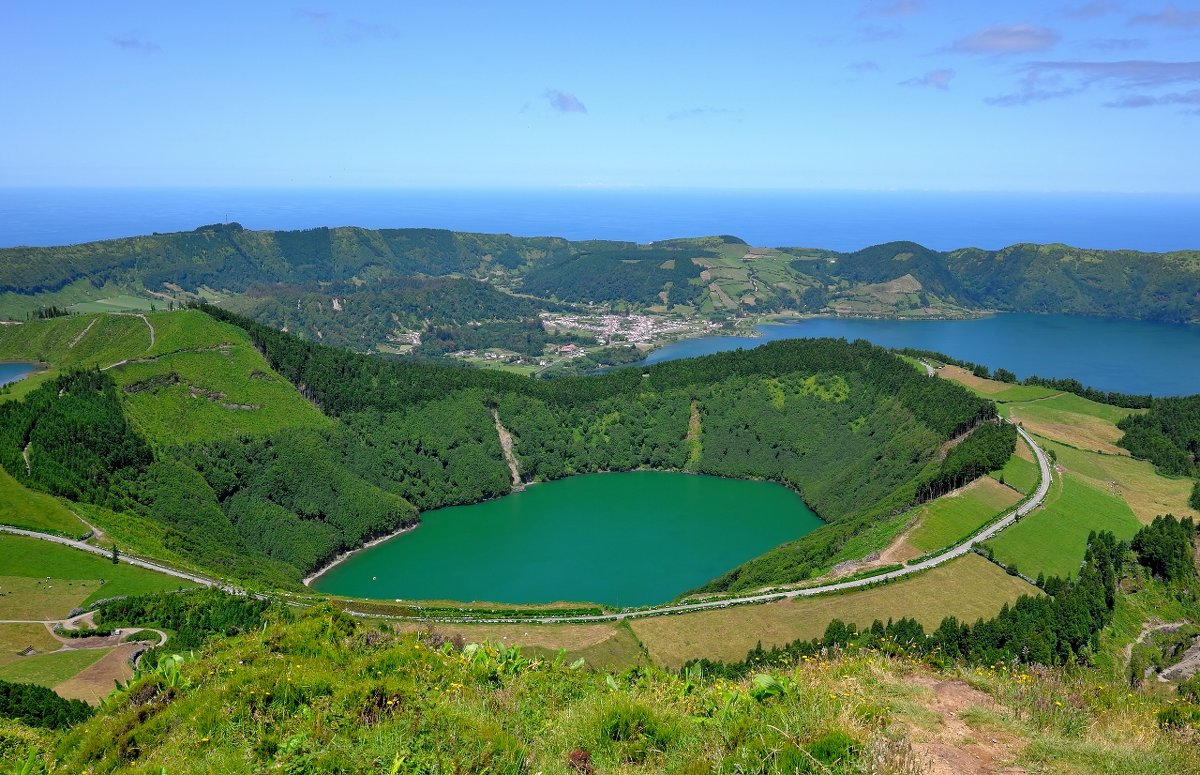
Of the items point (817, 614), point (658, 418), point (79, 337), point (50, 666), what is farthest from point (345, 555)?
point (79, 337)

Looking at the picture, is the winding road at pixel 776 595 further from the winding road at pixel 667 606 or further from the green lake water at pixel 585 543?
Answer: the green lake water at pixel 585 543

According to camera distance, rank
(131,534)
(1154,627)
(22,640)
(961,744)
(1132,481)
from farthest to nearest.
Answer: (1132,481)
(131,534)
(1154,627)
(22,640)
(961,744)

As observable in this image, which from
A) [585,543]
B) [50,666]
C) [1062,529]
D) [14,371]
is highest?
[14,371]

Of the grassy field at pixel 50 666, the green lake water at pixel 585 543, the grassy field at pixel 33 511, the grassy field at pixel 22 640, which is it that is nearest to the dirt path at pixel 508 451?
the green lake water at pixel 585 543

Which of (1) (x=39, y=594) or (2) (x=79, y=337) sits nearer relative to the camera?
(1) (x=39, y=594)

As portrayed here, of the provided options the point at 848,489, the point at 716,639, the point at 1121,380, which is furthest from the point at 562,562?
the point at 1121,380

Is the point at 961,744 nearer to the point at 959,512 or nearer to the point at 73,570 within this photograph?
the point at 959,512

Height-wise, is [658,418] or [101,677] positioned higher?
[658,418]
